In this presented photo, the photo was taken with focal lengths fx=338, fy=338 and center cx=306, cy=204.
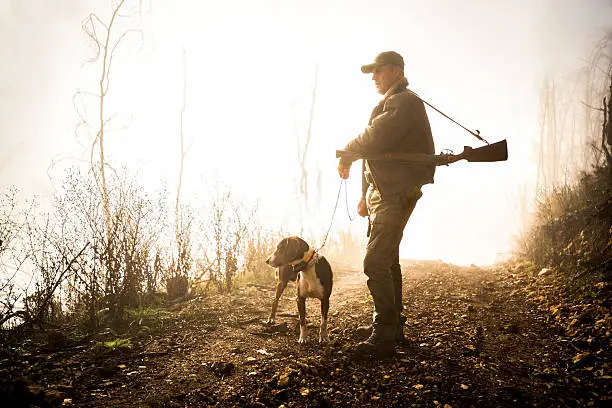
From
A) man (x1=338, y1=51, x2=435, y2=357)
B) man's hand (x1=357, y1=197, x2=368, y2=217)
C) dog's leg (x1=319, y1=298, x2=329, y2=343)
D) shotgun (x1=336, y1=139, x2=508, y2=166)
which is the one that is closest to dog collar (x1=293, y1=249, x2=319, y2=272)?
dog's leg (x1=319, y1=298, x2=329, y2=343)

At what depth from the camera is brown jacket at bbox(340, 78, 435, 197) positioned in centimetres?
310

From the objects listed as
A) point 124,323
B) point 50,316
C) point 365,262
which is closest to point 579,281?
point 365,262

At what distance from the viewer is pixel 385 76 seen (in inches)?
135

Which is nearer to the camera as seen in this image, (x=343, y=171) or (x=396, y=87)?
(x=396, y=87)

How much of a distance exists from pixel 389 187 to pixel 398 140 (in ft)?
1.49

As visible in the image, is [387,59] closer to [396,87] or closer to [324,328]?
[396,87]

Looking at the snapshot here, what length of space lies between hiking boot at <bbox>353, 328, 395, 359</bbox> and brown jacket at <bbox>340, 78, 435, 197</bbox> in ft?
4.23

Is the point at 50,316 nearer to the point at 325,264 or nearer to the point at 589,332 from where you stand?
the point at 325,264

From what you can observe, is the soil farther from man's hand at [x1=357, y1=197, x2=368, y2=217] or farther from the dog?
man's hand at [x1=357, y1=197, x2=368, y2=217]

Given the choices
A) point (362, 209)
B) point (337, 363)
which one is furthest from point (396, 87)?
point (337, 363)

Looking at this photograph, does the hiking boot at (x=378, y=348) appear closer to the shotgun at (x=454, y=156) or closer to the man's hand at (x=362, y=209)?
the man's hand at (x=362, y=209)

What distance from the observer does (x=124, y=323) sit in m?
4.29

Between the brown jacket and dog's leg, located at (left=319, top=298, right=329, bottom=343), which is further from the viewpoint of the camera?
dog's leg, located at (left=319, top=298, right=329, bottom=343)

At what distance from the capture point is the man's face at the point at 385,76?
3.40m
